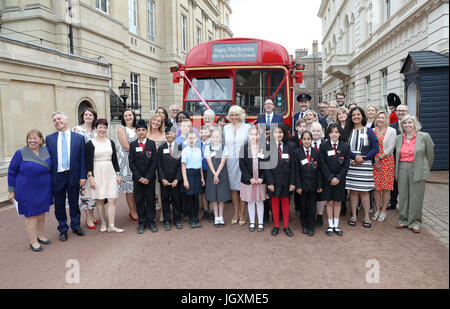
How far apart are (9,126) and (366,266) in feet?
35.1

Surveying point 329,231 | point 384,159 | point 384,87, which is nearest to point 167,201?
point 329,231

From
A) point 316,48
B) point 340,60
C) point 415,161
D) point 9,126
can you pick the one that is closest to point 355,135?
point 415,161

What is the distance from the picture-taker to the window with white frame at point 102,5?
1728cm

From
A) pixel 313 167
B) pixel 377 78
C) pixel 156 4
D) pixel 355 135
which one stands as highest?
pixel 156 4

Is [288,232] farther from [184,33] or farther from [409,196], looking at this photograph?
[184,33]

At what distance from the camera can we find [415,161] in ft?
15.3

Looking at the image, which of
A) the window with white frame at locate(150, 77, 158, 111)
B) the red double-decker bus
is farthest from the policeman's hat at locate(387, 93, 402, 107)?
the window with white frame at locate(150, 77, 158, 111)

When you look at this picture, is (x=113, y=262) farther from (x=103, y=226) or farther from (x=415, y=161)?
(x=415, y=161)

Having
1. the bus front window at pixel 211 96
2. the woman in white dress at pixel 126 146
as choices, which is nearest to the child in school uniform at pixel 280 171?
the woman in white dress at pixel 126 146

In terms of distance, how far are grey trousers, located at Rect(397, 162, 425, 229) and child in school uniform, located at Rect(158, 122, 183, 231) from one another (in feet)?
11.2

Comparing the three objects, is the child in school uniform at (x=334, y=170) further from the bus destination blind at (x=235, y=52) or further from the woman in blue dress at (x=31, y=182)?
the woman in blue dress at (x=31, y=182)

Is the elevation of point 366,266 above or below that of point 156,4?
below

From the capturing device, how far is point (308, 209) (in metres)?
5.00

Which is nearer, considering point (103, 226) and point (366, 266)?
point (366, 266)
